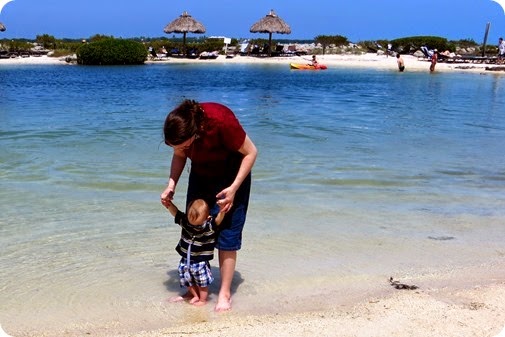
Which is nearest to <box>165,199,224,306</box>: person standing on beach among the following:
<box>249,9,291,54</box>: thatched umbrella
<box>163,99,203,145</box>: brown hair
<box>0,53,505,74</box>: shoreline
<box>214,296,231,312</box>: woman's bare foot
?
<box>214,296,231,312</box>: woman's bare foot

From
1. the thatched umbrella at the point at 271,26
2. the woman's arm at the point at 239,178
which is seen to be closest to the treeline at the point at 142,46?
the thatched umbrella at the point at 271,26

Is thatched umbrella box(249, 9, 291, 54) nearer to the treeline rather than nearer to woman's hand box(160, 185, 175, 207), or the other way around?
the treeline

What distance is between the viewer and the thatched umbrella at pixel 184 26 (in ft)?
165

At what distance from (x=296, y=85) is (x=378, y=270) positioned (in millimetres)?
22422

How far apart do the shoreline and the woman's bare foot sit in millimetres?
36027

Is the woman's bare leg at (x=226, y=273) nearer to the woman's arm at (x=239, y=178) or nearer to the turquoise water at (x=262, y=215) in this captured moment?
the turquoise water at (x=262, y=215)

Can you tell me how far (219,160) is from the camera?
320 cm

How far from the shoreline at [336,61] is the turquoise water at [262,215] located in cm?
2822

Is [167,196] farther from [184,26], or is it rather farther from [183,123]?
[184,26]

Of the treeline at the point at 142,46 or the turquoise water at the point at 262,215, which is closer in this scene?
the turquoise water at the point at 262,215

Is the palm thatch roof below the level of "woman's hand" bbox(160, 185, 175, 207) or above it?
above

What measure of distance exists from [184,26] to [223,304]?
162 feet

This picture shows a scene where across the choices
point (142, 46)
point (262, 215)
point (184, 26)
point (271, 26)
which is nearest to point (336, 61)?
point (271, 26)

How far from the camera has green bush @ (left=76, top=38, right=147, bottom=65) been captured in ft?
142
